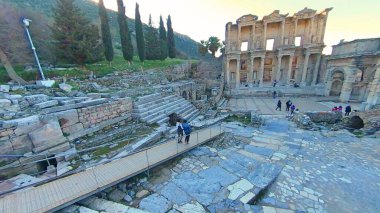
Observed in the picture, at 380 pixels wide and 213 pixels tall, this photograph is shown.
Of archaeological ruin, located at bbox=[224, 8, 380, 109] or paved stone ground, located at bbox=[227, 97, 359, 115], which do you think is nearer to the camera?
paved stone ground, located at bbox=[227, 97, 359, 115]

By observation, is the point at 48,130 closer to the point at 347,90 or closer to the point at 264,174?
the point at 264,174

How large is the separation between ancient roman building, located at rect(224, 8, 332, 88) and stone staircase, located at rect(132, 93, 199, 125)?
17.4 m

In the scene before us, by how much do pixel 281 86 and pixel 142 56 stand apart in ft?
74.0

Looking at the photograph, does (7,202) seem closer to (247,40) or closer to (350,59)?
(350,59)

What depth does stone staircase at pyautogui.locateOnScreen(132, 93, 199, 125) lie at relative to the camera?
9323 mm

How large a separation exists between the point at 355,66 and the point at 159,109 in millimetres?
22108

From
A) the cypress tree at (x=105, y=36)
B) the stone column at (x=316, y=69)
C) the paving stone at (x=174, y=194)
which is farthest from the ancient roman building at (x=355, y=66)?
the cypress tree at (x=105, y=36)

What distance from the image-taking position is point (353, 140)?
328 inches

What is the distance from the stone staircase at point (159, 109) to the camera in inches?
367

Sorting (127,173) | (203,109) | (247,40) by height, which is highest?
(247,40)

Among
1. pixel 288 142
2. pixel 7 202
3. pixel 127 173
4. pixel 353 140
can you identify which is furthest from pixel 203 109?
pixel 7 202

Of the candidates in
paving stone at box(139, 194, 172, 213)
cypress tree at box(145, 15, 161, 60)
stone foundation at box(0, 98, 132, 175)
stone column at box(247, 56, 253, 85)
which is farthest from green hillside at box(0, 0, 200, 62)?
stone column at box(247, 56, 253, 85)

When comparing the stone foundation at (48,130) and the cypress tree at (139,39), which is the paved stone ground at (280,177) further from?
the cypress tree at (139,39)

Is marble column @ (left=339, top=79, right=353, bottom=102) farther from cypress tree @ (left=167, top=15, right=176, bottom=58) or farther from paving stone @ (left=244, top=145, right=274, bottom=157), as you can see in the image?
cypress tree @ (left=167, top=15, right=176, bottom=58)
